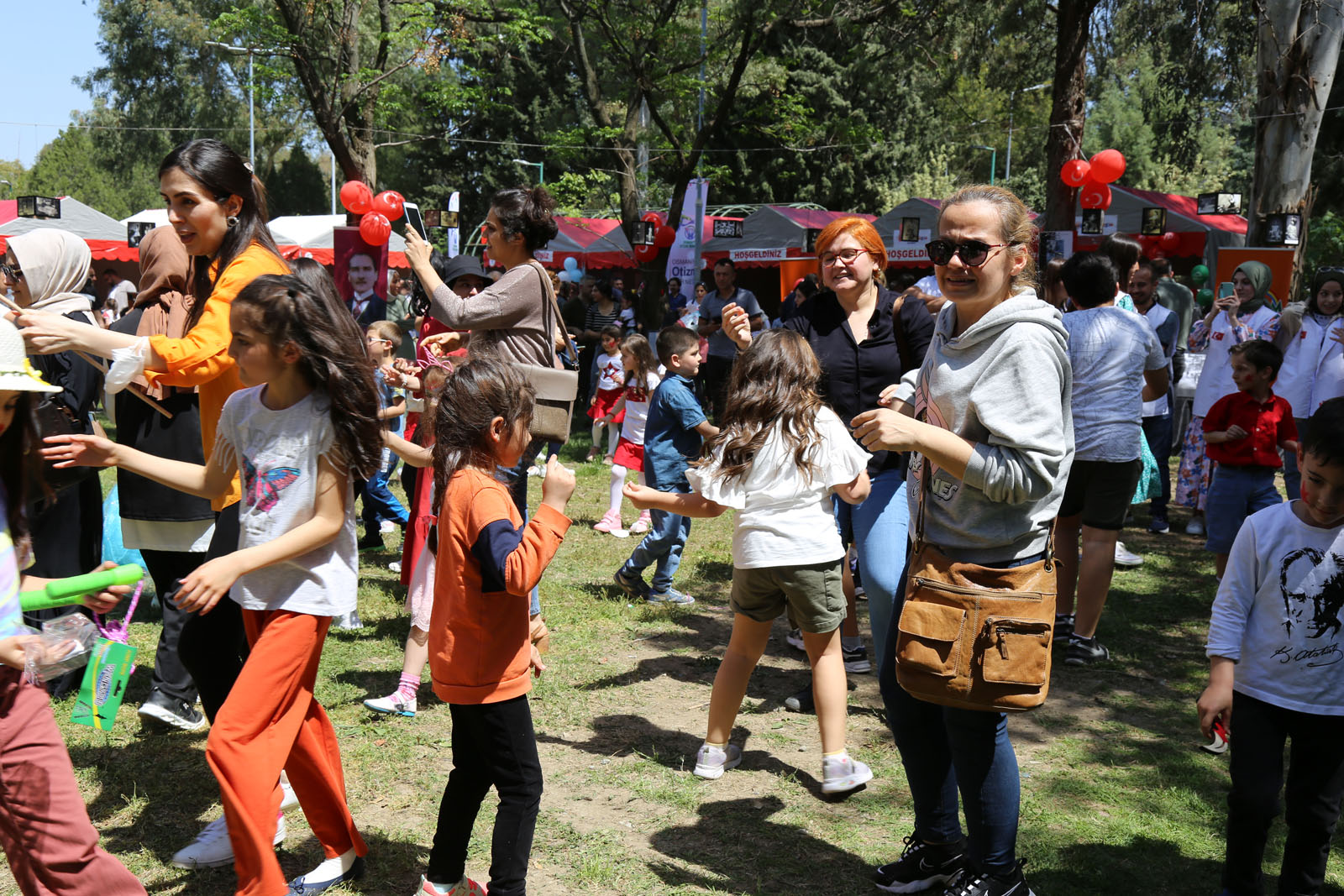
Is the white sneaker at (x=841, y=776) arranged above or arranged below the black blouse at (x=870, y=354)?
below

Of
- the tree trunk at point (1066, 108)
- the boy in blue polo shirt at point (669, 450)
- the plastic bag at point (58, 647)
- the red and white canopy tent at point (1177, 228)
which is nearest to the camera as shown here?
the plastic bag at point (58, 647)

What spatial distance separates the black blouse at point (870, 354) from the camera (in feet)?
13.6

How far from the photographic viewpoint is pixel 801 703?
4.71 metres

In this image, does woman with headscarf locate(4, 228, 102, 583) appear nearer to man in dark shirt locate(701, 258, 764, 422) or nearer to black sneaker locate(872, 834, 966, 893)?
black sneaker locate(872, 834, 966, 893)

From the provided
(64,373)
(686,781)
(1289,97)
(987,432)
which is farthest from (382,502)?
(1289,97)

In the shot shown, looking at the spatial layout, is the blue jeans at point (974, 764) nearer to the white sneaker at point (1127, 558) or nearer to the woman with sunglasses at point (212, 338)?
the woman with sunglasses at point (212, 338)

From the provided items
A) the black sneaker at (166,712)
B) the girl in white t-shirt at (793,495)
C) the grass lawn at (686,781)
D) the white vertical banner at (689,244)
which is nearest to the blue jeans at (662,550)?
the grass lawn at (686,781)

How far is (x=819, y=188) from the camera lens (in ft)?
124

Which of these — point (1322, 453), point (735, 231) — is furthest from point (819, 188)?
point (1322, 453)

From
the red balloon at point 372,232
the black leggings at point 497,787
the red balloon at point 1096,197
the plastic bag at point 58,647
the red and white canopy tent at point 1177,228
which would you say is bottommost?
the black leggings at point 497,787

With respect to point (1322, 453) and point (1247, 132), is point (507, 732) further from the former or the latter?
point (1247, 132)

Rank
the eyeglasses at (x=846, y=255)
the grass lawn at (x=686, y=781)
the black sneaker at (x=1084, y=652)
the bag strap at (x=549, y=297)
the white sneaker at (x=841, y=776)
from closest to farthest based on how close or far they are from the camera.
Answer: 1. the grass lawn at (x=686, y=781)
2. the white sneaker at (x=841, y=776)
3. the eyeglasses at (x=846, y=255)
4. the bag strap at (x=549, y=297)
5. the black sneaker at (x=1084, y=652)

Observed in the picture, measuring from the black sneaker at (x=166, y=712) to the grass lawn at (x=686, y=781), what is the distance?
86 millimetres

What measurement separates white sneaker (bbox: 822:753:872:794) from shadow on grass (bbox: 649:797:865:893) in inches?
8.0
